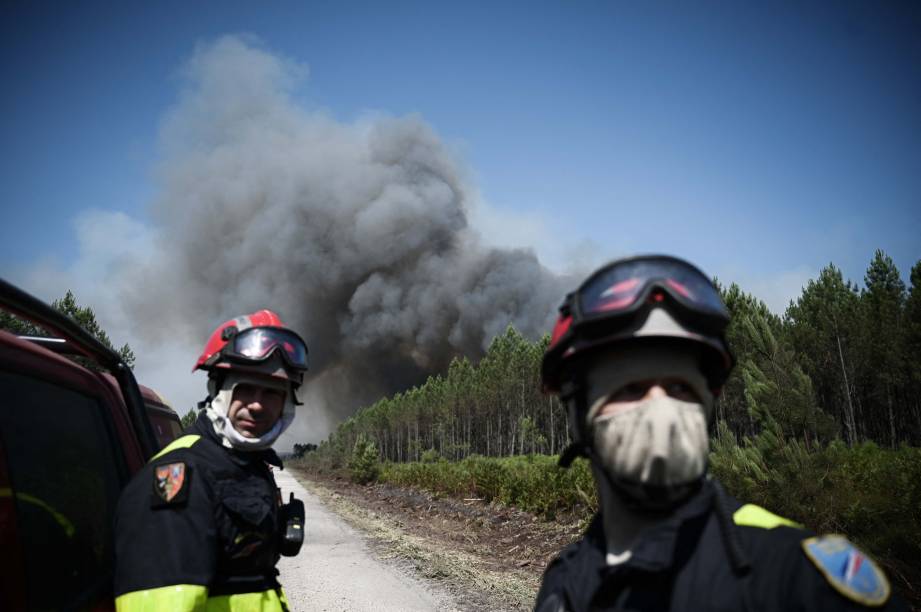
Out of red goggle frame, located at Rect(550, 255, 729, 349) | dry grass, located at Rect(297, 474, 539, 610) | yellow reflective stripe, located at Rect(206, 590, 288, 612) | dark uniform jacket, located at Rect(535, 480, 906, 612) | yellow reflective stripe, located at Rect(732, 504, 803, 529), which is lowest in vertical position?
dry grass, located at Rect(297, 474, 539, 610)

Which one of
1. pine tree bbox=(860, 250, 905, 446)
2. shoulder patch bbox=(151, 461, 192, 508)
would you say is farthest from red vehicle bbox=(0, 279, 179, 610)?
pine tree bbox=(860, 250, 905, 446)

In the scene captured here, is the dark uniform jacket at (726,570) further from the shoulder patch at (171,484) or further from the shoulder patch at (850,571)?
the shoulder patch at (171,484)

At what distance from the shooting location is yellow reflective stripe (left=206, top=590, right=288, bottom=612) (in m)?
1.83

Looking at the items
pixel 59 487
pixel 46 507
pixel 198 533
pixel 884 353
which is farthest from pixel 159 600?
pixel 884 353

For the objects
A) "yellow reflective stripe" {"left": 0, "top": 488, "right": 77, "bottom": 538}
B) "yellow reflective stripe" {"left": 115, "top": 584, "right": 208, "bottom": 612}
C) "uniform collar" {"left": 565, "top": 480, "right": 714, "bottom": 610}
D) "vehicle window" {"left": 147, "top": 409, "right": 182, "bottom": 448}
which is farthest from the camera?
"vehicle window" {"left": 147, "top": 409, "right": 182, "bottom": 448}

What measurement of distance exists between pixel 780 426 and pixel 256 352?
20.2ft

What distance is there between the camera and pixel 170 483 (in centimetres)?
171

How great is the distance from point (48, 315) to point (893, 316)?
4738 cm

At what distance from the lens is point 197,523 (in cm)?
170

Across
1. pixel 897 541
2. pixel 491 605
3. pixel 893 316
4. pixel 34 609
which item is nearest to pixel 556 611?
pixel 34 609

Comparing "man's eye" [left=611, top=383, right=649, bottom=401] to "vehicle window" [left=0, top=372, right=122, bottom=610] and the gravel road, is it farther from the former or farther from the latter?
the gravel road

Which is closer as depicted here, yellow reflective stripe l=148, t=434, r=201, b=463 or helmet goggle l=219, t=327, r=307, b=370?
yellow reflective stripe l=148, t=434, r=201, b=463

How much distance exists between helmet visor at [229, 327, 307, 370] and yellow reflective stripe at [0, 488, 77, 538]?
0.73 metres

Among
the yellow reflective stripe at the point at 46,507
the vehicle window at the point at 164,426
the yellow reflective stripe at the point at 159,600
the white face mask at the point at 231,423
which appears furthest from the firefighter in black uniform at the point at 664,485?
the vehicle window at the point at 164,426
